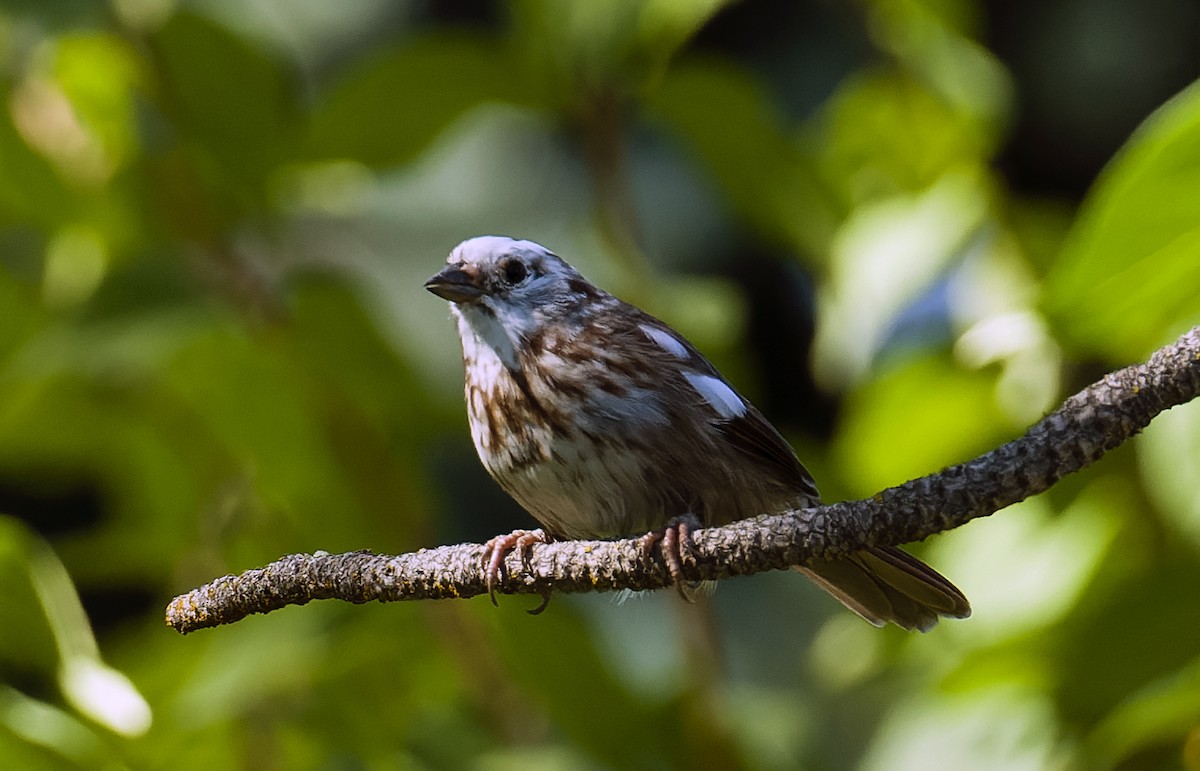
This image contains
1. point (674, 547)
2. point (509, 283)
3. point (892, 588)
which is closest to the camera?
point (674, 547)

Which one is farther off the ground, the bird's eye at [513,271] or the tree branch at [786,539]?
the bird's eye at [513,271]

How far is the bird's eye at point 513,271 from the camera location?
7.68 ft

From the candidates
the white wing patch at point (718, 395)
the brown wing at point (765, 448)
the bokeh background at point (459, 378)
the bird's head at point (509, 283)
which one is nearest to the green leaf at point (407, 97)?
the bokeh background at point (459, 378)

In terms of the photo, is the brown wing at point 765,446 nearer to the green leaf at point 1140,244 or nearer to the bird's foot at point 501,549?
the bird's foot at point 501,549

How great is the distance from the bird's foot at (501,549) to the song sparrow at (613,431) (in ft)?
0.07

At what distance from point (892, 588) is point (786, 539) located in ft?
2.72

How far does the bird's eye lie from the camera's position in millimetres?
2342

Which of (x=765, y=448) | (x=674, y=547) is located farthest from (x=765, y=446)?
(x=674, y=547)

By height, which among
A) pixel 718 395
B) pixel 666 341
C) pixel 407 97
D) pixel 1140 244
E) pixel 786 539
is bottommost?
pixel 786 539

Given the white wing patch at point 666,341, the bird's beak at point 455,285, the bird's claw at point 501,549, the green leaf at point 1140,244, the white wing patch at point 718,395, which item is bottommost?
the bird's claw at point 501,549

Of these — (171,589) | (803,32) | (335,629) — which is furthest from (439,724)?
(803,32)

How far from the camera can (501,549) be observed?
1685mm

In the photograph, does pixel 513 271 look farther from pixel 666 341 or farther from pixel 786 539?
pixel 786 539

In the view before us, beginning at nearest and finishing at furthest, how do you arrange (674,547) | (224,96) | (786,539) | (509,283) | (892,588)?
(786,539), (674,547), (892,588), (509,283), (224,96)
